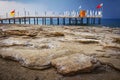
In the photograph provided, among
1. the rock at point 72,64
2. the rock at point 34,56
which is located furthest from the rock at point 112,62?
the rock at point 34,56

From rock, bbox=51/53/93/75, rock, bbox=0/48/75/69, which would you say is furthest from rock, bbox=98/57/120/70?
rock, bbox=0/48/75/69

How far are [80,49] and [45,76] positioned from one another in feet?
7.48

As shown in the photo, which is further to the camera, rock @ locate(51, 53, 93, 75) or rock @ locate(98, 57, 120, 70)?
rock @ locate(98, 57, 120, 70)

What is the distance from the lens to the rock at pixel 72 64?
13.2 ft

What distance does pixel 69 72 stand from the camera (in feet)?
13.1

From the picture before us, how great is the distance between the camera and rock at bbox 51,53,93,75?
13.2 feet

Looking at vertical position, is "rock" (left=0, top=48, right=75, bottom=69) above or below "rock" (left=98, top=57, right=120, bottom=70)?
above

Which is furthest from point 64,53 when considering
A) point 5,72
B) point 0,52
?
point 0,52

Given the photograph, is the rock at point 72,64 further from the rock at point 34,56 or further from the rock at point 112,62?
the rock at point 112,62

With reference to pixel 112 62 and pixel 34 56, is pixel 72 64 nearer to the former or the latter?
pixel 34 56

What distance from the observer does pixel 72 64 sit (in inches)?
164

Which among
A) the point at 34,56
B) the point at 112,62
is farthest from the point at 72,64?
the point at 112,62

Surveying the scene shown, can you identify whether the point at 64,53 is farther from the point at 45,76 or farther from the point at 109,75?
the point at 109,75

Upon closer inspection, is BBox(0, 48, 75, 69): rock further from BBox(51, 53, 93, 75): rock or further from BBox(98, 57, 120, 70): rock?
BBox(98, 57, 120, 70): rock
